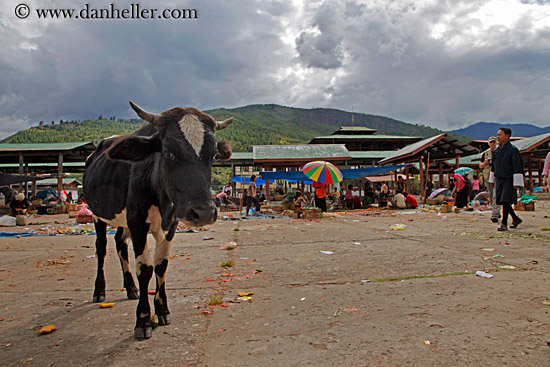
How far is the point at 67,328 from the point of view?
269cm

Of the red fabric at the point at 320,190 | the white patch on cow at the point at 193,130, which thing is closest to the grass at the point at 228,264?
the white patch on cow at the point at 193,130

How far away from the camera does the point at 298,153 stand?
24594mm

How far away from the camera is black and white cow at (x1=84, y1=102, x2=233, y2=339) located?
A: 2.43m

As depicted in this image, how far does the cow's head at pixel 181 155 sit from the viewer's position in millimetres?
2357

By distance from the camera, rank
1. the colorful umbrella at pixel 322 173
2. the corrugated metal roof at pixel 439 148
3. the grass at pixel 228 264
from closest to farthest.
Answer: the grass at pixel 228 264
the colorful umbrella at pixel 322 173
the corrugated metal roof at pixel 439 148

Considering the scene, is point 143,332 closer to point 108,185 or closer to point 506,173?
point 108,185

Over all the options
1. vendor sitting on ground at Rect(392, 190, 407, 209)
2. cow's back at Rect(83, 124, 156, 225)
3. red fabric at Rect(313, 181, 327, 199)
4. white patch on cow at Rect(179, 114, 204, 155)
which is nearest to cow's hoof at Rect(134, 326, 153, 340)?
cow's back at Rect(83, 124, 156, 225)

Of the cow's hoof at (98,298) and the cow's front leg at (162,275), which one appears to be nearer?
the cow's front leg at (162,275)

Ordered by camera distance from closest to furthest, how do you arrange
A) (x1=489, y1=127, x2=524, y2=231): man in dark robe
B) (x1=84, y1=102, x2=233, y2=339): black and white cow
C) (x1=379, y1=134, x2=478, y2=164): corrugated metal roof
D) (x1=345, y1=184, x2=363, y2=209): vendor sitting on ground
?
(x1=84, y1=102, x2=233, y2=339): black and white cow
(x1=489, y1=127, x2=524, y2=231): man in dark robe
(x1=345, y1=184, x2=363, y2=209): vendor sitting on ground
(x1=379, y1=134, x2=478, y2=164): corrugated metal roof

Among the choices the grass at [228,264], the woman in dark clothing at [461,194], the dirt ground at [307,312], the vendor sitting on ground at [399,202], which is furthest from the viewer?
the vendor sitting on ground at [399,202]

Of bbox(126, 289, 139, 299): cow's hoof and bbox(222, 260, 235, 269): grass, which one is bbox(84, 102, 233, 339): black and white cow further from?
bbox(222, 260, 235, 269): grass

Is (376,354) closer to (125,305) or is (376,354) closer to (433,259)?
(125,305)

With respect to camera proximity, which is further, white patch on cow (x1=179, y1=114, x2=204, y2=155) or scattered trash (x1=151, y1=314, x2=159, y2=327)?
scattered trash (x1=151, y1=314, x2=159, y2=327)

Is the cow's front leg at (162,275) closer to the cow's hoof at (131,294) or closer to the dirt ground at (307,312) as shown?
the dirt ground at (307,312)
